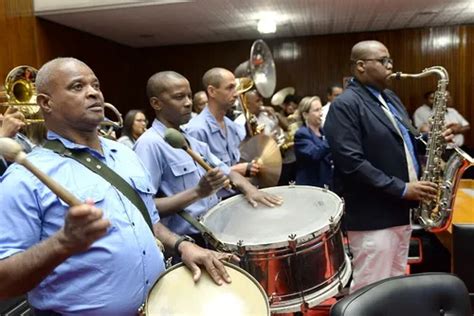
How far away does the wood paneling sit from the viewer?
8.92 metres

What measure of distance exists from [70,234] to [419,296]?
44.8 inches

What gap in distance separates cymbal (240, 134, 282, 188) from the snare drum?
0.84 meters

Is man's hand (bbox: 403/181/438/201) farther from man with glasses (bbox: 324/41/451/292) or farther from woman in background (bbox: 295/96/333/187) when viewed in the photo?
woman in background (bbox: 295/96/333/187)

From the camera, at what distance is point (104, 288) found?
1578 millimetres

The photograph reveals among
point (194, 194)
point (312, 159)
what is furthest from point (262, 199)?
point (312, 159)

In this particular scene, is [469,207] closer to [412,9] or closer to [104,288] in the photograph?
[104,288]

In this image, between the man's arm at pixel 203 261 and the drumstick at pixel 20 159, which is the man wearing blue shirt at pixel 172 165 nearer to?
the man's arm at pixel 203 261

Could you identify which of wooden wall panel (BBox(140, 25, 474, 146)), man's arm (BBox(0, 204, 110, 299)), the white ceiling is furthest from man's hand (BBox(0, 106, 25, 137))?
wooden wall panel (BBox(140, 25, 474, 146))

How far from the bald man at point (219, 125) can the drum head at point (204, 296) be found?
169 centimetres

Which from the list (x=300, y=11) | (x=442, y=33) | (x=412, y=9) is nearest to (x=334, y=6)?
(x=300, y=11)

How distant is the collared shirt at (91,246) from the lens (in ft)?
4.95

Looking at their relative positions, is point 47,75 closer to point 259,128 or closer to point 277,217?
point 277,217

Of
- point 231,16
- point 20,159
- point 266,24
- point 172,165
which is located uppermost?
point 231,16

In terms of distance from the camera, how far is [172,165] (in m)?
2.63
